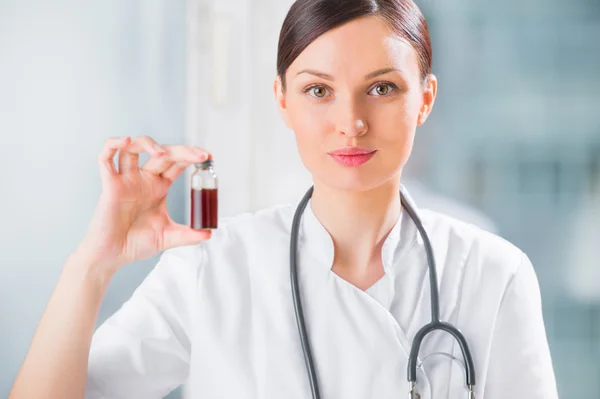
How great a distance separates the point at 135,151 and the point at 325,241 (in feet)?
1.09

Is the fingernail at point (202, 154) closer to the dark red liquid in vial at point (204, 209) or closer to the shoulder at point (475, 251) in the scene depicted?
the dark red liquid in vial at point (204, 209)

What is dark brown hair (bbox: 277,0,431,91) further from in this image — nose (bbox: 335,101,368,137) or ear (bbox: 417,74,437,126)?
nose (bbox: 335,101,368,137)

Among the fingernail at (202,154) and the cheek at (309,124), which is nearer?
the fingernail at (202,154)

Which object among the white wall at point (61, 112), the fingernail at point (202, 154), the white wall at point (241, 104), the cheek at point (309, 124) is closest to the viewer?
the fingernail at point (202, 154)

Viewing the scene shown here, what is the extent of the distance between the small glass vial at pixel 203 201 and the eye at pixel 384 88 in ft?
0.92

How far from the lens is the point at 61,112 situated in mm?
1348

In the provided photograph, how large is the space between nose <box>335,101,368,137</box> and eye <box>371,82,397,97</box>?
2.0 inches

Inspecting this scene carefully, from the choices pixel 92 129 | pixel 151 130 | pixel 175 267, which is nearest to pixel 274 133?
pixel 151 130

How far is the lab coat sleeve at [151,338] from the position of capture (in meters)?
1.03

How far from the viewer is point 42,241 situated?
1.35 meters

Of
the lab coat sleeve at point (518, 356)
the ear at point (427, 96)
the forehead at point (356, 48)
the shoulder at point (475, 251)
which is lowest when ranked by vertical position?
the lab coat sleeve at point (518, 356)

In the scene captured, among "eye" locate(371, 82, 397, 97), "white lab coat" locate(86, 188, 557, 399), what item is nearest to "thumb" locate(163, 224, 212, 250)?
"white lab coat" locate(86, 188, 557, 399)

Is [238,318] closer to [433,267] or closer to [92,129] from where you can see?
[433,267]

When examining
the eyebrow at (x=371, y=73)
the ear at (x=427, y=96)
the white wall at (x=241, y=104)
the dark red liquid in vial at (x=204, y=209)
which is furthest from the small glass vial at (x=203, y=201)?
the white wall at (x=241, y=104)
